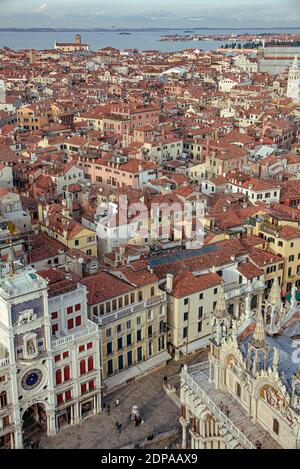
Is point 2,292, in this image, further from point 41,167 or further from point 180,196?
point 41,167

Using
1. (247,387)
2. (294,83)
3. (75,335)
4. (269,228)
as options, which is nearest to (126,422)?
(75,335)

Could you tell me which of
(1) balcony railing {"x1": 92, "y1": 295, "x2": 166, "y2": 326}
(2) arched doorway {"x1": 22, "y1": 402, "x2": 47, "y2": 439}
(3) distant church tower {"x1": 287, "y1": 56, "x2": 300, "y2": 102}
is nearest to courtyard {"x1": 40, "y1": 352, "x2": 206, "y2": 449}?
(2) arched doorway {"x1": 22, "y1": 402, "x2": 47, "y2": 439}

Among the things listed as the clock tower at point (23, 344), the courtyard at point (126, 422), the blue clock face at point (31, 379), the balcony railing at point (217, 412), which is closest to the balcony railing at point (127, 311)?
the courtyard at point (126, 422)

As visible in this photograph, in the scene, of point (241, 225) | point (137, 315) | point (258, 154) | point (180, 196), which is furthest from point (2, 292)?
point (258, 154)

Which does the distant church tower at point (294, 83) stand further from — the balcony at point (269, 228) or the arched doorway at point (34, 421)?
the arched doorway at point (34, 421)

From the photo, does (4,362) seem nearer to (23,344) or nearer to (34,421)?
(23,344)

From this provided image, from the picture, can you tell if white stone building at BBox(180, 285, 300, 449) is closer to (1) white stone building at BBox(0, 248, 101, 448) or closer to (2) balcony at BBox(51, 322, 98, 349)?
(2) balcony at BBox(51, 322, 98, 349)
